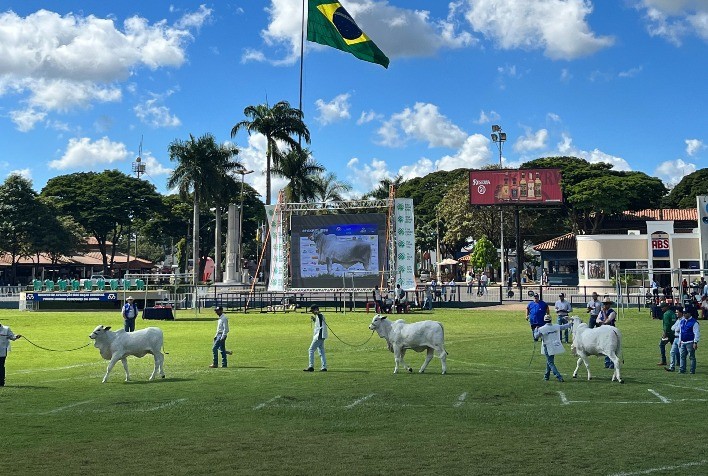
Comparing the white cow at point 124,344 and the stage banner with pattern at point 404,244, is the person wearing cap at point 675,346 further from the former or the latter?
the stage banner with pattern at point 404,244

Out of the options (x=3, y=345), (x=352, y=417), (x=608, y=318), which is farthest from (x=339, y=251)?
(x=352, y=417)

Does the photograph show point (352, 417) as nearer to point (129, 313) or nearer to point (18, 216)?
point (129, 313)

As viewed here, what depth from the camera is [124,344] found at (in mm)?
19469

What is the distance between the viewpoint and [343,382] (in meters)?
18.6

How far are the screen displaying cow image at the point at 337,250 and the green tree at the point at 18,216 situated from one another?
Answer: 39.4 metres

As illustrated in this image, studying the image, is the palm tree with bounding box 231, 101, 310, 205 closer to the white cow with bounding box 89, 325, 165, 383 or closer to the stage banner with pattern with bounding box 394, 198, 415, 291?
the stage banner with pattern with bounding box 394, 198, 415, 291

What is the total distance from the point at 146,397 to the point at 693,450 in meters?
11.2

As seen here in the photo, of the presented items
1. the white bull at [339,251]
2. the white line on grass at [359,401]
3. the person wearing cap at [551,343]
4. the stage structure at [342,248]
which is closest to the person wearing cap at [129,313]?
the white line on grass at [359,401]

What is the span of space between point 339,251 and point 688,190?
7548cm

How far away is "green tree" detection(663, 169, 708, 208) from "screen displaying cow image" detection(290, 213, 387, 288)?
6742 centimetres

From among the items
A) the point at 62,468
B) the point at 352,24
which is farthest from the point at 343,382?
the point at 352,24

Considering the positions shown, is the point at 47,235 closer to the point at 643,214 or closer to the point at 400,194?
the point at 400,194

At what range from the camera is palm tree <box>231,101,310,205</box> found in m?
72.8

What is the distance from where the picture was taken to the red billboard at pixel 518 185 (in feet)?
237
